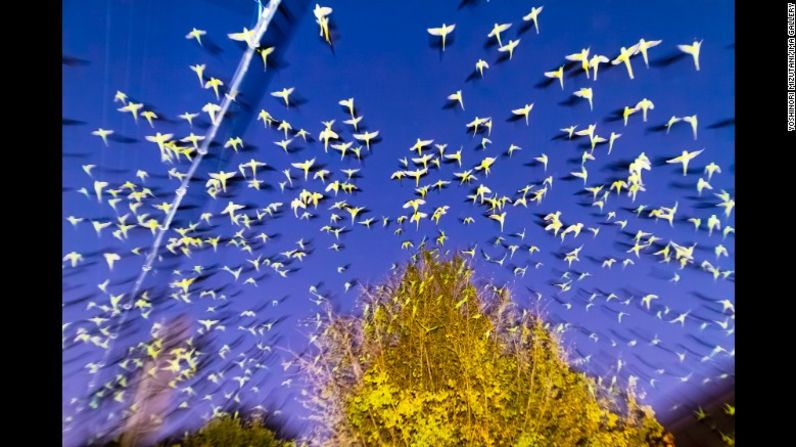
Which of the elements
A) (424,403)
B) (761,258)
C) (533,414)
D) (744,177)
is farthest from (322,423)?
(744,177)

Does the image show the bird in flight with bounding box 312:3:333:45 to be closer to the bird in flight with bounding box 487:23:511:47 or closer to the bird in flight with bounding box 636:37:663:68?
the bird in flight with bounding box 487:23:511:47

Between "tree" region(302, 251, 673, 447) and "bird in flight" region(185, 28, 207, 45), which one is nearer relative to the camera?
"bird in flight" region(185, 28, 207, 45)

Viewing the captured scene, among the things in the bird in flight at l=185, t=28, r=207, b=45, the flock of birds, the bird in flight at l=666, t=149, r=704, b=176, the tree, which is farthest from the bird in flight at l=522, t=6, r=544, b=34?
the bird in flight at l=185, t=28, r=207, b=45

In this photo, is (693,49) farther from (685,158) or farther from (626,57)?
(685,158)

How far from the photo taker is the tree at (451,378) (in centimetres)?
170

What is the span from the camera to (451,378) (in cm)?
177

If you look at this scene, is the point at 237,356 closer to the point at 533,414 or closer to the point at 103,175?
the point at 103,175

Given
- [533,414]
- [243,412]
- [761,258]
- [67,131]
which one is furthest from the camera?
[243,412]

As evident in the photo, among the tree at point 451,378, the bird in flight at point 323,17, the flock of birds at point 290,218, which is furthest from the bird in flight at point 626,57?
the bird in flight at point 323,17

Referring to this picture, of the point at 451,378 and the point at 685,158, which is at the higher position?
the point at 685,158

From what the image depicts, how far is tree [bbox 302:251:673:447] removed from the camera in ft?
5.57

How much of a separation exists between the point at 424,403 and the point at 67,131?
206cm

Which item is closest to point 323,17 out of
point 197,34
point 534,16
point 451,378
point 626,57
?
point 197,34
